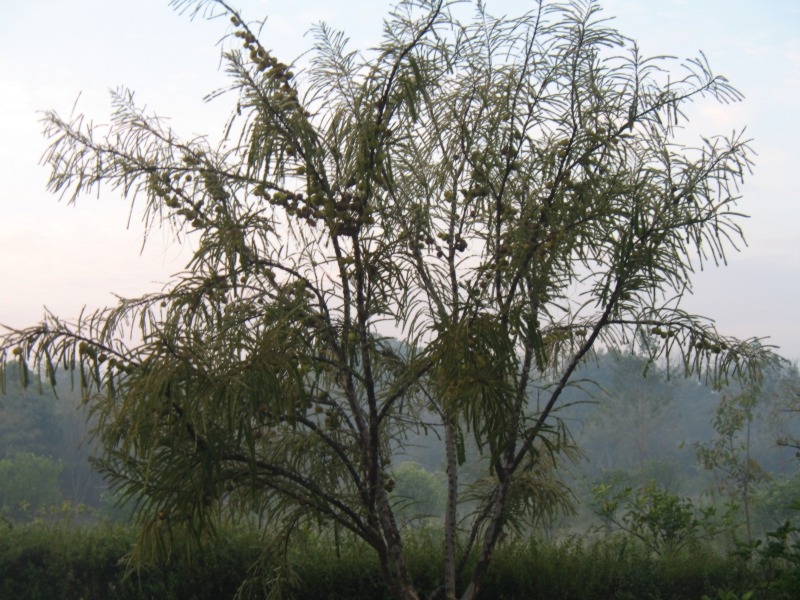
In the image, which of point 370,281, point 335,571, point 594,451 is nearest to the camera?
point 370,281

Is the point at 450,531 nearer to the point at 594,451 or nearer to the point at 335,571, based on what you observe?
the point at 335,571

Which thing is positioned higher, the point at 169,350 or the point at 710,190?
the point at 710,190

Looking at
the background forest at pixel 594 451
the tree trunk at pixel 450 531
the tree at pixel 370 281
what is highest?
the tree at pixel 370 281

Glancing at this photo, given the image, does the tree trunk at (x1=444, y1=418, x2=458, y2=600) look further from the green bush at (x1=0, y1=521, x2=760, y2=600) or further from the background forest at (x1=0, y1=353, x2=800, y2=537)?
the background forest at (x1=0, y1=353, x2=800, y2=537)

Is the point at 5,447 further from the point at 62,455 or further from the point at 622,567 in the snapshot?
the point at 622,567

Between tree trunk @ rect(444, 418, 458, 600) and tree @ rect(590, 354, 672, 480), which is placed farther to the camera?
tree @ rect(590, 354, 672, 480)

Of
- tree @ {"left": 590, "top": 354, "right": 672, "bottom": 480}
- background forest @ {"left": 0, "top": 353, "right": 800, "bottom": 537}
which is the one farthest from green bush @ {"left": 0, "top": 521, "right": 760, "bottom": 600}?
tree @ {"left": 590, "top": 354, "right": 672, "bottom": 480}

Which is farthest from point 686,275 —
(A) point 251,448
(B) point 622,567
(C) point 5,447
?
(C) point 5,447

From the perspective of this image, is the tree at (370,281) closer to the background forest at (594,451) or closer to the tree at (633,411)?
the background forest at (594,451)

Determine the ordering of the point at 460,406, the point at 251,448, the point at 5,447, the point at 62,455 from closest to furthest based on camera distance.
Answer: the point at 251,448 < the point at 460,406 < the point at 5,447 < the point at 62,455

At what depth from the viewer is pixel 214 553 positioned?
10.3 feet

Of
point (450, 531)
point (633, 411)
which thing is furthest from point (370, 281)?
point (633, 411)

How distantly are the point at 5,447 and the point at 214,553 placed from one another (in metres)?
19.3

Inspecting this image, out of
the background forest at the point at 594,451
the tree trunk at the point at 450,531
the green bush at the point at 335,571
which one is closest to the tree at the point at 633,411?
the background forest at the point at 594,451
